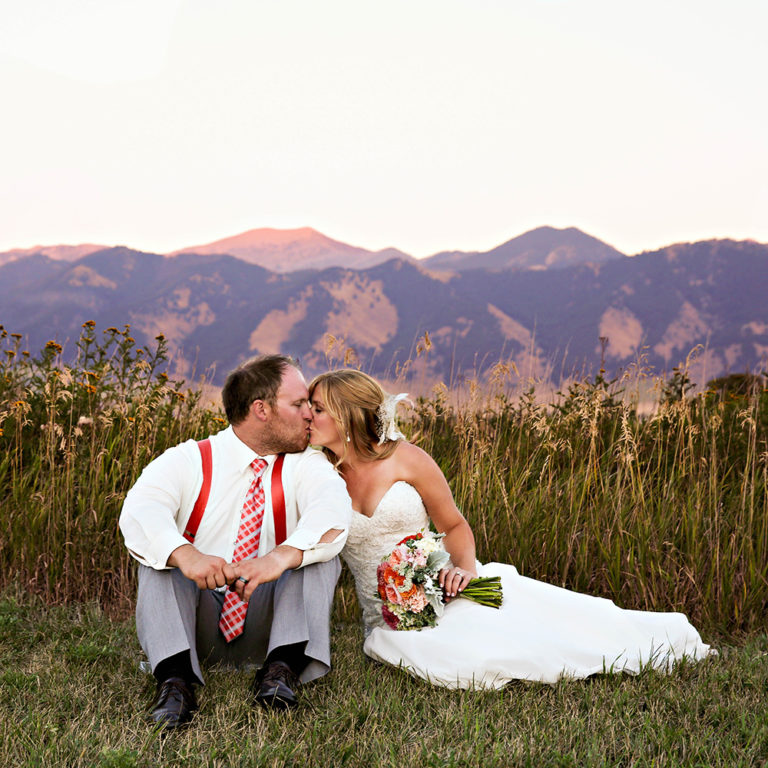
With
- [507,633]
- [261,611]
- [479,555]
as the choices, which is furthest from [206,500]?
[479,555]

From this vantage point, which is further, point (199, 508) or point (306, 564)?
point (199, 508)

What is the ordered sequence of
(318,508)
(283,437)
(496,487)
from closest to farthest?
(318,508)
(283,437)
(496,487)

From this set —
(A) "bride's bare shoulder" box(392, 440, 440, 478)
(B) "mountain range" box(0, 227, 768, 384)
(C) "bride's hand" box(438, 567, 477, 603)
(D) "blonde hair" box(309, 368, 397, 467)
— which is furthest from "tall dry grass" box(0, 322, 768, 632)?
(B) "mountain range" box(0, 227, 768, 384)

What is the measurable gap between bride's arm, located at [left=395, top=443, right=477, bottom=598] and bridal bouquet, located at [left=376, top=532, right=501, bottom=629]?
0.88 ft

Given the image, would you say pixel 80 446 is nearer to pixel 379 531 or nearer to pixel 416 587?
pixel 379 531

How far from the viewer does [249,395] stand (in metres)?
3.74

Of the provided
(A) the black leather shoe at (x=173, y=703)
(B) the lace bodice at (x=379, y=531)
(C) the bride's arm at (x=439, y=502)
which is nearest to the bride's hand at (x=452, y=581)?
(C) the bride's arm at (x=439, y=502)

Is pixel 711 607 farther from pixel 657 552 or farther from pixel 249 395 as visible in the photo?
pixel 249 395

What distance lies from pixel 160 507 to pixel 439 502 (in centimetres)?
146

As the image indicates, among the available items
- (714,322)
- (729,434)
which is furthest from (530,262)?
(729,434)

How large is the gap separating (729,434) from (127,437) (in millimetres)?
5024

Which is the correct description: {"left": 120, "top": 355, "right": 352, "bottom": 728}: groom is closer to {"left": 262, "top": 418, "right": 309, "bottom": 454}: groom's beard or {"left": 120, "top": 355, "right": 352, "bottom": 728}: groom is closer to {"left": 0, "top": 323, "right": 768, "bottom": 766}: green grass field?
{"left": 262, "top": 418, "right": 309, "bottom": 454}: groom's beard

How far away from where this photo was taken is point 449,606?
12.7 ft

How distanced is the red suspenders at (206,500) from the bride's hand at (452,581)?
0.80 metres
